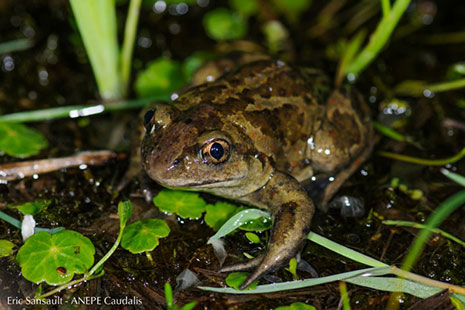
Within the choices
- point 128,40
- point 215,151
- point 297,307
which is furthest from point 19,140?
point 297,307

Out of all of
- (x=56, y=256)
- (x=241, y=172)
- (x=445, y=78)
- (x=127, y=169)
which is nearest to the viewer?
(x=56, y=256)

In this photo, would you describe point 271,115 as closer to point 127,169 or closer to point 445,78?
point 127,169

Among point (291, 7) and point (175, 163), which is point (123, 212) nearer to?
point (175, 163)

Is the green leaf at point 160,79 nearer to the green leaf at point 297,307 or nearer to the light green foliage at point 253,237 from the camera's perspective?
the light green foliage at point 253,237

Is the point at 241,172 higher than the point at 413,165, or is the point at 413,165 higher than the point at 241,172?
the point at 241,172

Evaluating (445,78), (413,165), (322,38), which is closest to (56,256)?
(413,165)

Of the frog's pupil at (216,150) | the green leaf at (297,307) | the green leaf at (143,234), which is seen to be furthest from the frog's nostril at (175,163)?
the green leaf at (297,307)
